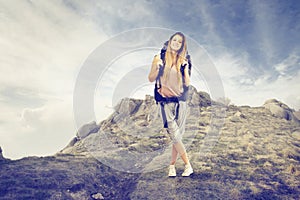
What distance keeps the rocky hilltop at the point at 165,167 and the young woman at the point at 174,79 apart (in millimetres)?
1876

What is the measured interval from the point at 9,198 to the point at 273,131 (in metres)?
22.9

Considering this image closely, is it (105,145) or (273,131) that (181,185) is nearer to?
(105,145)

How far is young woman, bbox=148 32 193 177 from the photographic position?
9.39 m

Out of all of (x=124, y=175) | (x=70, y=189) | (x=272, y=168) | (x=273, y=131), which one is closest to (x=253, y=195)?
(x=272, y=168)

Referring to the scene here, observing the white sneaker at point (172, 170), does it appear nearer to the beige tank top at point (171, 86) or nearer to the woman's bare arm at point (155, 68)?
the beige tank top at point (171, 86)

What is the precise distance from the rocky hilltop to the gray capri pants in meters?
1.80

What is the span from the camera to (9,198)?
1105 centimetres

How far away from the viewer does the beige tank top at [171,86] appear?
30.8 feet

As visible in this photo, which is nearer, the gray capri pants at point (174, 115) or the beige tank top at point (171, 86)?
the beige tank top at point (171, 86)

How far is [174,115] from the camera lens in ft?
32.4

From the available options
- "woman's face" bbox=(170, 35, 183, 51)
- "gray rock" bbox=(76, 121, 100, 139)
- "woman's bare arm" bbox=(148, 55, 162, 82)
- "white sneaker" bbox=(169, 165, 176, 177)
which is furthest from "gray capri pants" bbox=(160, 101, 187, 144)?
"gray rock" bbox=(76, 121, 100, 139)

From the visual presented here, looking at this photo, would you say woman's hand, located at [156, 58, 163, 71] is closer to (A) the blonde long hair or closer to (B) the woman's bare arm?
(B) the woman's bare arm

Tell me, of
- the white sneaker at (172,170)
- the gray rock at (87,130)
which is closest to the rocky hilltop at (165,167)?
the white sneaker at (172,170)

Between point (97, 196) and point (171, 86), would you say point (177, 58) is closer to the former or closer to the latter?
point (171, 86)
